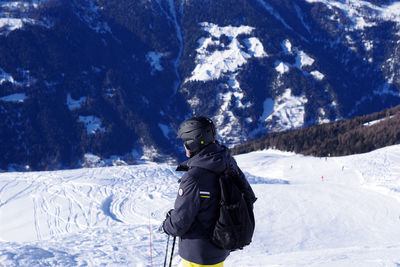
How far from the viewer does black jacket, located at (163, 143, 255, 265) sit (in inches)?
152

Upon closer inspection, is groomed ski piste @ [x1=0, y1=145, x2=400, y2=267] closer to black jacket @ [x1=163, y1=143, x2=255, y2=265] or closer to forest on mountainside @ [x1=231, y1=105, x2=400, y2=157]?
black jacket @ [x1=163, y1=143, x2=255, y2=265]

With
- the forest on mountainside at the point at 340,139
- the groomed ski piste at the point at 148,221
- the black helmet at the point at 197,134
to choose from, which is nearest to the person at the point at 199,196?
the black helmet at the point at 197,134

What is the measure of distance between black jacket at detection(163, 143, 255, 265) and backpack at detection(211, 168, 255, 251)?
10cm

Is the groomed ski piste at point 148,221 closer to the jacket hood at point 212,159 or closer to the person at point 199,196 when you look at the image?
the person at point 199,196

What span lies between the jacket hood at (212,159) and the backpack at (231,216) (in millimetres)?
88

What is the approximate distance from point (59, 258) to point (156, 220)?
7549 millimetres

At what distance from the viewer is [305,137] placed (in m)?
85.8

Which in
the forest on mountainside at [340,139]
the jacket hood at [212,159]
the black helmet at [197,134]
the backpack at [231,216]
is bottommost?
the forest on mountainside at [340,139]

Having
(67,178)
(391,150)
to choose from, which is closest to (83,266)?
(67,178)

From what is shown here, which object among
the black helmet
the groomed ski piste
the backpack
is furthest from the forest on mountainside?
the backpack

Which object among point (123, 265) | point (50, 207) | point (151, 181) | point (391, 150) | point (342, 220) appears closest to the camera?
point (123, 265)

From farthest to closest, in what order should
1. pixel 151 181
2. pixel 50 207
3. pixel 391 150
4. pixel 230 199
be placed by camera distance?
pixel 391 150 → pixel 151 181 → pixel 50 207 → pixel 230 199

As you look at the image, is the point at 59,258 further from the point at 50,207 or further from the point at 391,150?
the point at 391,150

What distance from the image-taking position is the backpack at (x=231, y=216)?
384 cm
